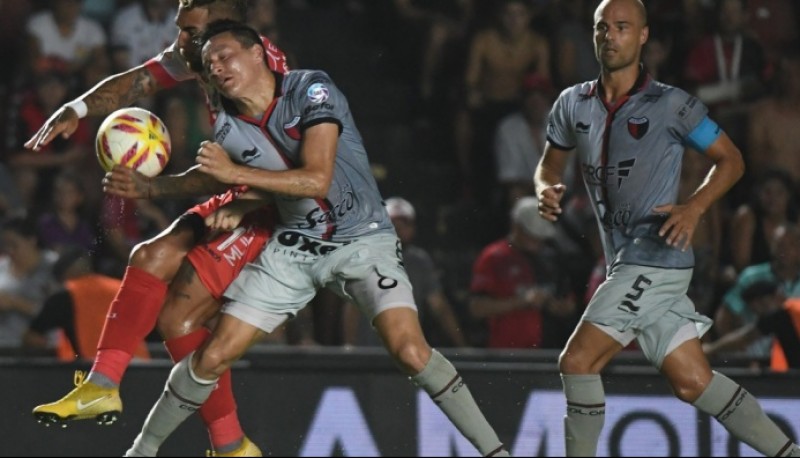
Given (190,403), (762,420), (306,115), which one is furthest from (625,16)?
(190,403)

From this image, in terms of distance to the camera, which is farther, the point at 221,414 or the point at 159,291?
the point at 221,414

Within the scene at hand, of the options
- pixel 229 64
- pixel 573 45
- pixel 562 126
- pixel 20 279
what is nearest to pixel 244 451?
pixel 229 64

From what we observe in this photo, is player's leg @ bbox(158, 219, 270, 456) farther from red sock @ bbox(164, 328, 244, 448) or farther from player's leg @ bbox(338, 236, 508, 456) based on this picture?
player's leg @ bbox(338, 236, 508, 456)

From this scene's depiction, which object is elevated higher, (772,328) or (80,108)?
(80,108)

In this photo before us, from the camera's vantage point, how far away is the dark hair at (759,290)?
9172 millimetres

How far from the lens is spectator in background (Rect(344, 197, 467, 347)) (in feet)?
32.2

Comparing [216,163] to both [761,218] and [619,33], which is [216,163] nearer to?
[619,33]

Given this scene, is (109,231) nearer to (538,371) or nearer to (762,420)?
(538,371)

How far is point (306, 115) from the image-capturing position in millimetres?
6605

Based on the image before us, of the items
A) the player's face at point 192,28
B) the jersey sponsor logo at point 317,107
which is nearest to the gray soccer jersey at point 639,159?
the jersey sponsor logo at point 317,107

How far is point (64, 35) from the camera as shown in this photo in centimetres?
1170

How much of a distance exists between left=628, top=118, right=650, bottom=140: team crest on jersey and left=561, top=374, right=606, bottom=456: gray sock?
1030mm

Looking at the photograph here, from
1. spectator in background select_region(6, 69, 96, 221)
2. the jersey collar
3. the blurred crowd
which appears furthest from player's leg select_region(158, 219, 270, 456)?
spectator in background select_region(6, 69, 96, 221)

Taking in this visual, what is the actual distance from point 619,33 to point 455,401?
171 centimetres
